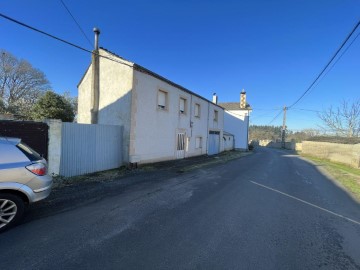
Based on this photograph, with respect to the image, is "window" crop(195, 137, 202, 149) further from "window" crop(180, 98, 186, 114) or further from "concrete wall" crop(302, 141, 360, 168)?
"concrete wall" crop(302, 141, 360, 168)

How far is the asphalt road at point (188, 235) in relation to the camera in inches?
131

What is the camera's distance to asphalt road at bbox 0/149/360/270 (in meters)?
3.32

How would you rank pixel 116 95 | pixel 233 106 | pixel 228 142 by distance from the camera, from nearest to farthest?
pixel 116 95 < pixel 228 142 < pixel 233 106

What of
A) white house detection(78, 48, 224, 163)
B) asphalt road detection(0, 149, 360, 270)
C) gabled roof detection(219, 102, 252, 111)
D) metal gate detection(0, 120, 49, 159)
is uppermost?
gabled roof detection(219, 102, 252, 111)

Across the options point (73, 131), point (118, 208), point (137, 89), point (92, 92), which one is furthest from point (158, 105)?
point (118, 208)

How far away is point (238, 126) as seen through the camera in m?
39.3

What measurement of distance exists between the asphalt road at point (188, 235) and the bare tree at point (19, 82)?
110ft

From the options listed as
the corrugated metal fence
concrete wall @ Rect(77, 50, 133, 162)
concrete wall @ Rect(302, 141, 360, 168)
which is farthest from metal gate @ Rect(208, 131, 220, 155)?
the corrugated metal fence

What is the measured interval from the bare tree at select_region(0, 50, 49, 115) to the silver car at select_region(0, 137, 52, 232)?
32929 mm

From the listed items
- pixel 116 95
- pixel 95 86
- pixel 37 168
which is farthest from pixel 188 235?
pixel 95 86

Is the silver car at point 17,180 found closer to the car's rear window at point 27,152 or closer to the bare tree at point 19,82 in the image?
the car's rear window at point 27,152

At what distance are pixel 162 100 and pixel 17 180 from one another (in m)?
11.9

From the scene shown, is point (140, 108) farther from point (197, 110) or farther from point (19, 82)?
point (19, 82)

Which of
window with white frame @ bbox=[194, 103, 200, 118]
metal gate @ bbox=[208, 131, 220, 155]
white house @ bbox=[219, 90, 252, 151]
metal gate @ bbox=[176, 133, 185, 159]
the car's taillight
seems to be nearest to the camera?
the car's taillight
